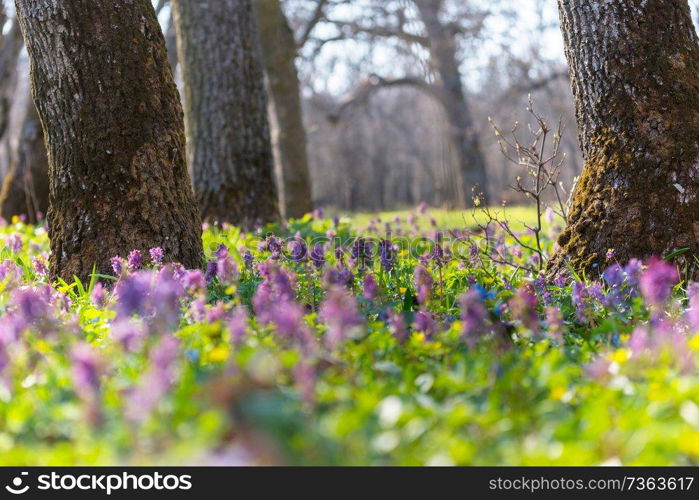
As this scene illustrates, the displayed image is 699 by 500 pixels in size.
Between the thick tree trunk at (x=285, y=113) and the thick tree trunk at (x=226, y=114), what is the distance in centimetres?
307

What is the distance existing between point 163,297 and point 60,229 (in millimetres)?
2266

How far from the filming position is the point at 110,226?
425cm

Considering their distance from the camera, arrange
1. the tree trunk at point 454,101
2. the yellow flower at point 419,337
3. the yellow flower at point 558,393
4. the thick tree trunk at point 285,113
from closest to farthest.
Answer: the yellow flower at point 558,393
the yellow flower at point 419,337
the thick tree trunk at point 285,113
the tree trunk at point 454,101

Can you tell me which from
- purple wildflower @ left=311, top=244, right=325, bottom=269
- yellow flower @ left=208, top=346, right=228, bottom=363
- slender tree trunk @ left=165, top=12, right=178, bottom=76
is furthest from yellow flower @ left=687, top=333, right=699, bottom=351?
slender tree trunk @ left=165, top=12, right=178, bottom=76

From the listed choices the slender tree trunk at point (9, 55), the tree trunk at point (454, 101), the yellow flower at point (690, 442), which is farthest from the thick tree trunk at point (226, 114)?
the tree trunk at point (454, 101)

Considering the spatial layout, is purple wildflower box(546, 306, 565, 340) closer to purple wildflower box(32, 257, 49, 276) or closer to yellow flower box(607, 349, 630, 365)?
yellow flower box(607, 349, 630, 365)

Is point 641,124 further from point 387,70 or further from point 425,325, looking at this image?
point 387,70

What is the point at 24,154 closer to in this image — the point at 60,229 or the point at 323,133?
the point at 60,229

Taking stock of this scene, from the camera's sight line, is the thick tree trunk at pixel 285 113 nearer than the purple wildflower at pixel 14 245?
No

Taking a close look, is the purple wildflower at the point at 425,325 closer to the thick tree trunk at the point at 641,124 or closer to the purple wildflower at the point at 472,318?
the purple wildflower at the point at 472,318

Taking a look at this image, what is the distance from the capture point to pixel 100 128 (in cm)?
422

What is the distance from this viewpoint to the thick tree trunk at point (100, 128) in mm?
4227

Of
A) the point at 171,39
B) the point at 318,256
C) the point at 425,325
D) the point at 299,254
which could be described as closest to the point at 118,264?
the point at 318,256
